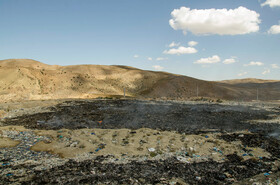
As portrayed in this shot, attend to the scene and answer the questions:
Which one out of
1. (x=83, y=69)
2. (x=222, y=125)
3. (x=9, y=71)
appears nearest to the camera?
(x=222, y=125)

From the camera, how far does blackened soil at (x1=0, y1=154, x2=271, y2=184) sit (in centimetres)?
511

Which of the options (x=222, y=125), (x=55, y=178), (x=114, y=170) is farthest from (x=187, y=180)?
(x=222, y=125)

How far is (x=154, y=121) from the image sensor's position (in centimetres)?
1353

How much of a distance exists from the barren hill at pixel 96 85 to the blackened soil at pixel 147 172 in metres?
32.4

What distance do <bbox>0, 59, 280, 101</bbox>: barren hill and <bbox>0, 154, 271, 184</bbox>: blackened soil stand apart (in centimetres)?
3244

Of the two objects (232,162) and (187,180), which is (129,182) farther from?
(232,162)

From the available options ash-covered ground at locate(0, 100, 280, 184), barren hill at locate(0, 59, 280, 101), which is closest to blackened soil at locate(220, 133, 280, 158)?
ash-covered ground at locate(0, 100, 280, 184)

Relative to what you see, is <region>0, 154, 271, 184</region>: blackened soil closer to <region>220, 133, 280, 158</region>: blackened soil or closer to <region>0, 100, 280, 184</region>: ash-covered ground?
<region>0, 100, 280, 184</region>: ash-covered ground

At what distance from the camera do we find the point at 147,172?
566cm

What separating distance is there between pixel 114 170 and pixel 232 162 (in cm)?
383

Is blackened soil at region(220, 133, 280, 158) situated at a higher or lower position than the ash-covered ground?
higher

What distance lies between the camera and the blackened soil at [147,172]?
511 centimetres

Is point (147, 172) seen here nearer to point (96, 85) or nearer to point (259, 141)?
point (259, 141)

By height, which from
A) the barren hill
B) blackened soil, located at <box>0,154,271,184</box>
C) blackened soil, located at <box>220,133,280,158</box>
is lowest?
blackened soil, located at <box>0,154,271,184</box>
